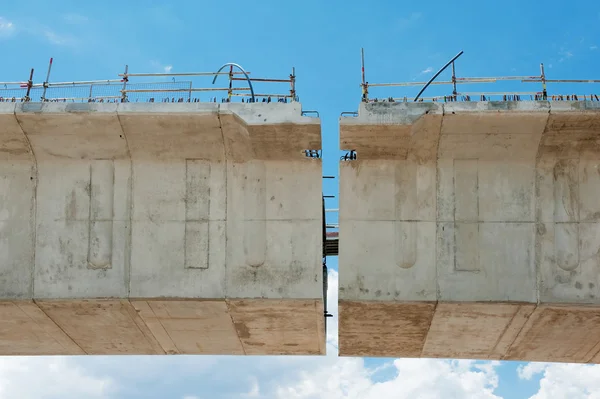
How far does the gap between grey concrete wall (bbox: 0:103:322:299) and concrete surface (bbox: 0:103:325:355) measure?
0.02 meters

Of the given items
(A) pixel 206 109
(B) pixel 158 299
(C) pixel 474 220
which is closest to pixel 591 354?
(C) pixel 474 220

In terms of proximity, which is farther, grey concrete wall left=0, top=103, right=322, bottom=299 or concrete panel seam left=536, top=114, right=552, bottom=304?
grey concrete wall left=0, top=103, right=322, bottom=299

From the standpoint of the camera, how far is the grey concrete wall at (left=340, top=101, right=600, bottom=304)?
17094 millimetres

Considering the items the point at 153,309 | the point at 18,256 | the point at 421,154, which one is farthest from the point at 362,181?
the point at 18,256

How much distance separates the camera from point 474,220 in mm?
17203

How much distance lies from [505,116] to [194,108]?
6364 mm

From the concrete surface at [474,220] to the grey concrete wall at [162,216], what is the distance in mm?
1084

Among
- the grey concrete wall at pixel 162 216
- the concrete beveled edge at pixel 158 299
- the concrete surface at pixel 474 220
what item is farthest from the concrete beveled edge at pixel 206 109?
the concrete beveled edge at pixel 158 299

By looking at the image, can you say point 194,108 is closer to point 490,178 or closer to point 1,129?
point 1,129

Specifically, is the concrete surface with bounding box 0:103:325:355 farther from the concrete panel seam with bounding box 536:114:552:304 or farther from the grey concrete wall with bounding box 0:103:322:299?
the concrete panel seam with bounding box 536:114:552:304

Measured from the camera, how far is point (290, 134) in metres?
16.8

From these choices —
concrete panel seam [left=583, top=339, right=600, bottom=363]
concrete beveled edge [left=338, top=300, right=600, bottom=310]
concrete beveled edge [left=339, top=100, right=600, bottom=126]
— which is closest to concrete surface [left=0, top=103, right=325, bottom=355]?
concrete beveled edge [left=338, top=300, right=600, bottom=310]

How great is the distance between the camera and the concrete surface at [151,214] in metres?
17.2

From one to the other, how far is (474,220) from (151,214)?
684 cm
